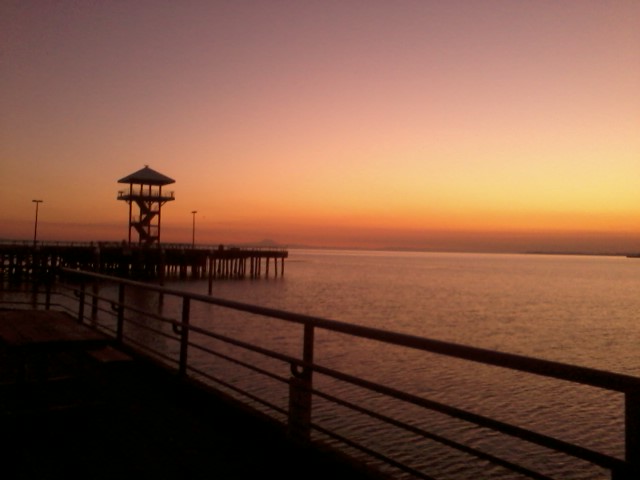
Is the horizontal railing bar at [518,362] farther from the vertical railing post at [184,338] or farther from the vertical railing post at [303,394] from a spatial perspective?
the vertical railing post at [184,338]

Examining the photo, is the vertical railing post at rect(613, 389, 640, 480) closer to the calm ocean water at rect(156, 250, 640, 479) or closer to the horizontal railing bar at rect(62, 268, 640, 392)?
the horizontal railing bar at rect(62, 268, 640, 392)

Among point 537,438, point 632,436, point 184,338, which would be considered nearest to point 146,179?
point 184,338

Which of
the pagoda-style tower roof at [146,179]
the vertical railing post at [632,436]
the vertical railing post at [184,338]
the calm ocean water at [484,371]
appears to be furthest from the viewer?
the pagoda-style tower roof at [146,179]

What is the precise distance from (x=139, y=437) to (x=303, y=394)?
1.32 metres

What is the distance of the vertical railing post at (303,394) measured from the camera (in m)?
3.71

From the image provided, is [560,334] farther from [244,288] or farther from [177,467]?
[244,288]

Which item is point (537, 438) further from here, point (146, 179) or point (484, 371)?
point (146, 179)

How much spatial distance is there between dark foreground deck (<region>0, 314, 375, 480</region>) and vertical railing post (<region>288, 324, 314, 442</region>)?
12 centimetres

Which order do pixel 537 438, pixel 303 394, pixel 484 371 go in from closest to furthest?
pixel 537 438 < pixel 303 394 < pixel 484 371

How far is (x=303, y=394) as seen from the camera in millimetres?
3736

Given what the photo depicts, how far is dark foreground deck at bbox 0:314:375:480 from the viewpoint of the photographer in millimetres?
3439

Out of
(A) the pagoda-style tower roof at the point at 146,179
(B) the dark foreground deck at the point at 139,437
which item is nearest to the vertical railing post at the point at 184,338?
(B) the dark foreground deck at the point at 139,437

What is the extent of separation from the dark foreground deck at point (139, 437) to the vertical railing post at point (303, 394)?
0.39 feet

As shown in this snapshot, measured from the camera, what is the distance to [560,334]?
27906mm
